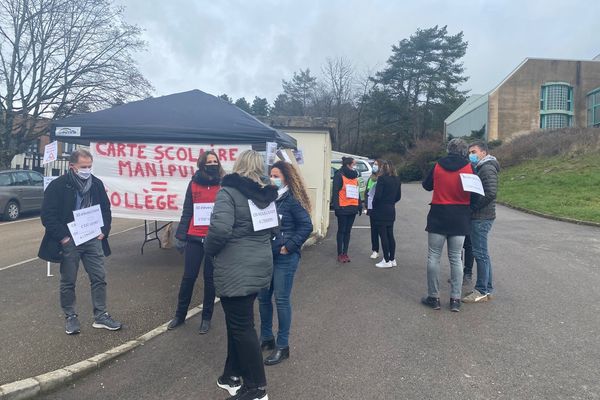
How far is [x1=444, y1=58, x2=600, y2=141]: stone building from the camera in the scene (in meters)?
36.8

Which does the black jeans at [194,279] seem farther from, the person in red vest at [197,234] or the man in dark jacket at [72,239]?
the man in dark jacket at [72,239]

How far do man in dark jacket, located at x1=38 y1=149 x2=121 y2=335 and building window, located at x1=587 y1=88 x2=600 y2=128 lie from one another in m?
39.5

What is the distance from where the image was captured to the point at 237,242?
3.37 metres

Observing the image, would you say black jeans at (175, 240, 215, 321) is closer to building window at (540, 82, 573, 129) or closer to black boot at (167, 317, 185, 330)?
black boot at (167, 317, 185, 330)

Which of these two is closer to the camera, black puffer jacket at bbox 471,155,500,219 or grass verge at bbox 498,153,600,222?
black puffer jacket at bbox 471,155,500,219

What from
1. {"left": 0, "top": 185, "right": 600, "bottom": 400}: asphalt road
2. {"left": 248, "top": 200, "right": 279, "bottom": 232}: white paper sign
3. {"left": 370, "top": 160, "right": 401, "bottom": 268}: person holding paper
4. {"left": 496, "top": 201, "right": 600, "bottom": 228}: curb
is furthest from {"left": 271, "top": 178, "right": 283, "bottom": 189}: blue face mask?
{"left": 496, "top": 201, "right": 600, "bottom": 228}: curb

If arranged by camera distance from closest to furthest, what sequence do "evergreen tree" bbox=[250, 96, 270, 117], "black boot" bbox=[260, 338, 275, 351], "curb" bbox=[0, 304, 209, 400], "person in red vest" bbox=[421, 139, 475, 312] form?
"curb" bbox=[0, 304, 209, 400] → "black boot" bbox=[260, 338, 275, 351] → "person in red vest" bbox=[421, 139, 475, 312] → "evergreen tree" bbox=[250, 96, 270, 117]

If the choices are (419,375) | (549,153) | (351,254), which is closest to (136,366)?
(419,375)

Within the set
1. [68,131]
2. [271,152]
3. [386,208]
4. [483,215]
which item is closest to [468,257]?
[483,215]

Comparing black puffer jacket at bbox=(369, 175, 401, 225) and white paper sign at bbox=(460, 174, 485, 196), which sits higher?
white paper sign at bbox=(460, 174, 485, 196)

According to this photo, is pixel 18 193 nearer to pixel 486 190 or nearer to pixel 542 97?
pixel 486 190

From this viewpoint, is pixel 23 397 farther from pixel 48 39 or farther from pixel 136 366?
pixel 48 39

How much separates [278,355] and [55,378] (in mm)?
1850

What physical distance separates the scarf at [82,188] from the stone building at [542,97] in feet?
122
